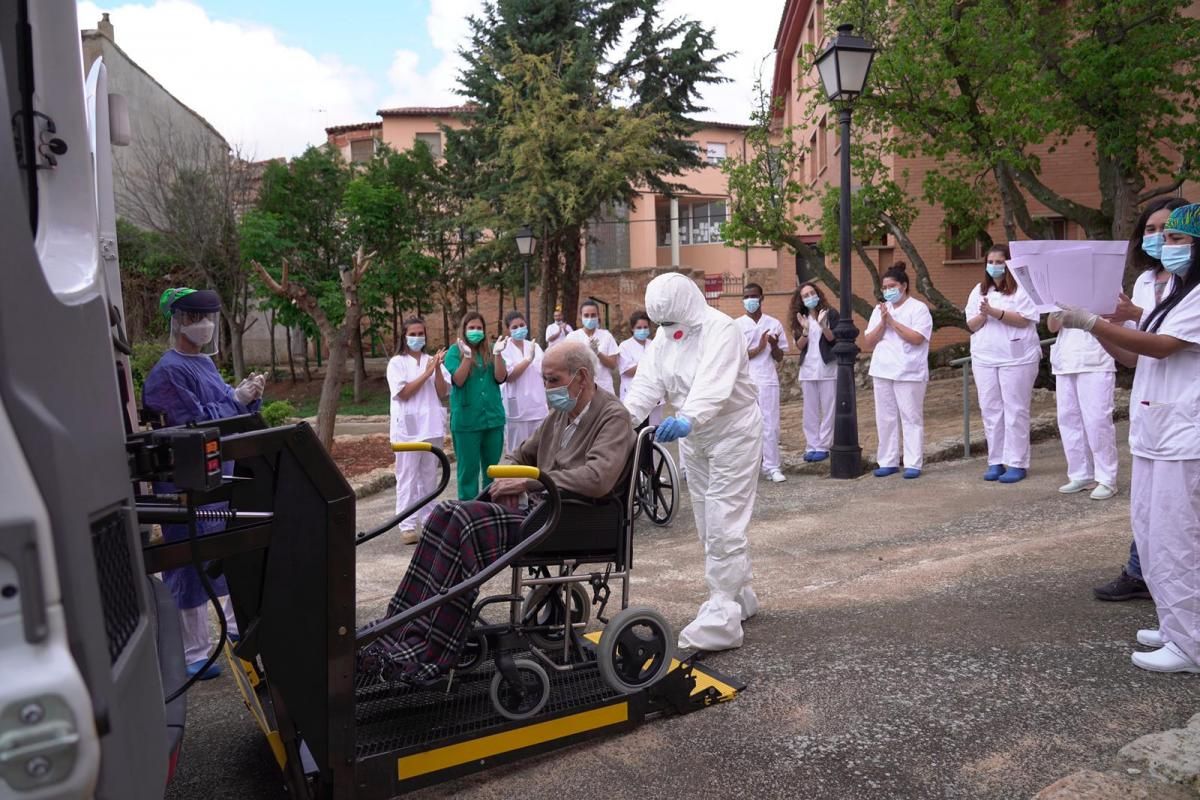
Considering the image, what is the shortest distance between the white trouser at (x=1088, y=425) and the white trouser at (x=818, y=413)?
304 cm

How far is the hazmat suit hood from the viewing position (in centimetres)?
476

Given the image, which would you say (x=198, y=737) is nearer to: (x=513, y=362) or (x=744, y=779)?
(x=744, y=779)

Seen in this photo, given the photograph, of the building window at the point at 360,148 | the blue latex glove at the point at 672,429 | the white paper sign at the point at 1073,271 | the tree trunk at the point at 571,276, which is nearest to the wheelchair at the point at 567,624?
the blue latex glove at the point at 672,429

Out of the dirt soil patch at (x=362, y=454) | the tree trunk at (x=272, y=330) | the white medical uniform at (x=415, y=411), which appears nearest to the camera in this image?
the white medical uniform at (x=415, y=411)

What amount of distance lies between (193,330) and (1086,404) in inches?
260

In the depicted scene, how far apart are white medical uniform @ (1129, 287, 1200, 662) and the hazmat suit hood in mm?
2124

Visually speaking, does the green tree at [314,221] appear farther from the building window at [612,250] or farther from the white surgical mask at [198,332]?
the white surgical mask at [198,332]

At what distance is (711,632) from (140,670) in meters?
3.13

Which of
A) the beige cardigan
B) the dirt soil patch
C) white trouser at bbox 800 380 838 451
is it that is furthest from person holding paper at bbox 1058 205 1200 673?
the dirt soil patch

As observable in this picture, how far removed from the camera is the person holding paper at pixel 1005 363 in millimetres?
8117

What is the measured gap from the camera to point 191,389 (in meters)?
4.49

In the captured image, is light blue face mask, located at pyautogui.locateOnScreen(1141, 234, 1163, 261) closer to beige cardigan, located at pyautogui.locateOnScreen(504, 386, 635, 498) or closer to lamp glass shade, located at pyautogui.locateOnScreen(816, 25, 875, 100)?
beige cardigan, located at pyautogui.locateOnScreen(504, 386, 635, 498)

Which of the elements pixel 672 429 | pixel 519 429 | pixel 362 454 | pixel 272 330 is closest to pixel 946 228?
pixel 519 429

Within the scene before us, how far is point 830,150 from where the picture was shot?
23.0 meters
